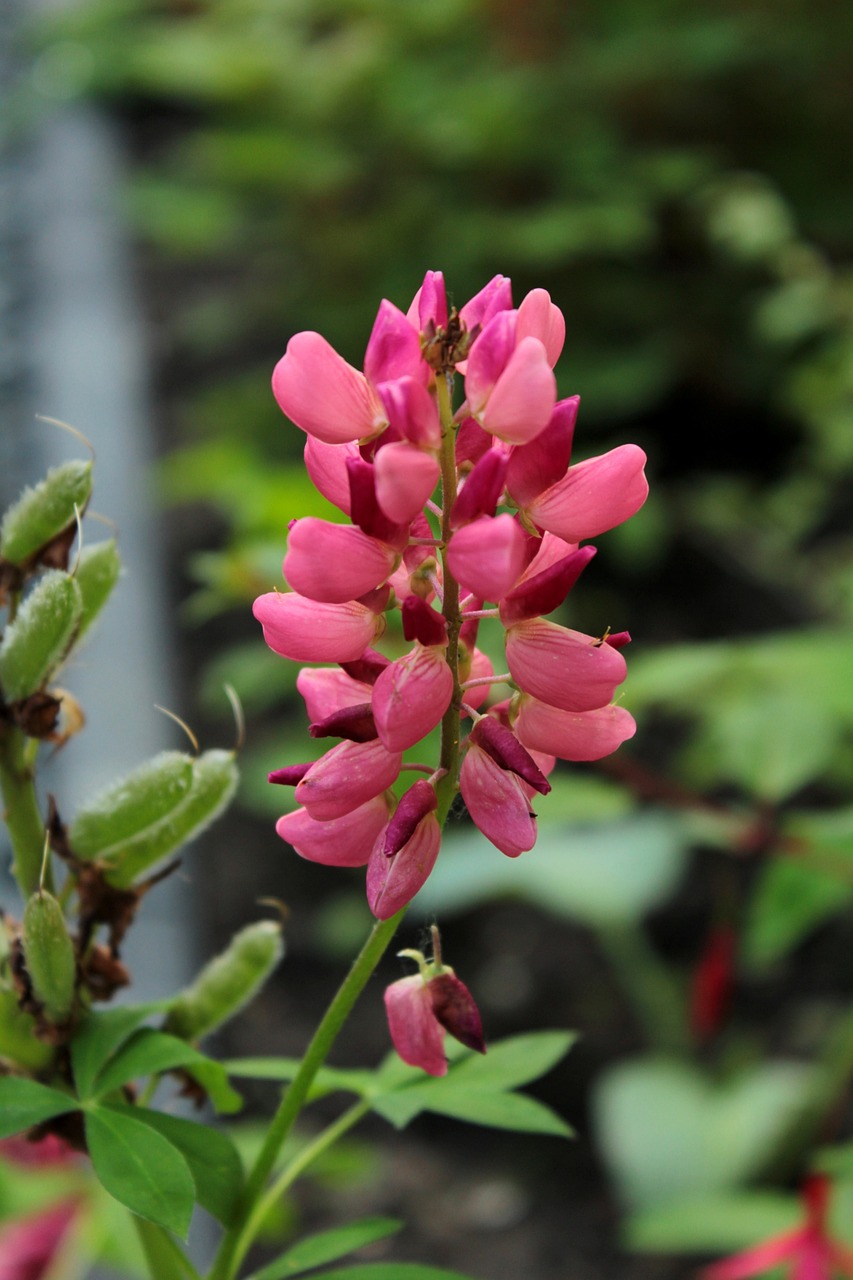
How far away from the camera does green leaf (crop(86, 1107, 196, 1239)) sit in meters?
0.34

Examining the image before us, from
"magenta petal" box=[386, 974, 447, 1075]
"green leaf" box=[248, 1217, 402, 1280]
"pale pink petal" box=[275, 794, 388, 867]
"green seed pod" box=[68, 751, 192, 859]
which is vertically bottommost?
"green leaf" box=[248, 1217, 402, 1280]

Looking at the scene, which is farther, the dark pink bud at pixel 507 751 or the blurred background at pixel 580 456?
the blurred background at pixel 580 456

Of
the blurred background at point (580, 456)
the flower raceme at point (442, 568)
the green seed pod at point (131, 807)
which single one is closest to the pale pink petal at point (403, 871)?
the flower raceme at point (442, 568)

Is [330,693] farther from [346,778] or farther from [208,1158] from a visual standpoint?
[208,1158]

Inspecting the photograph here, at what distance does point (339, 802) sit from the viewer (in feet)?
1.09

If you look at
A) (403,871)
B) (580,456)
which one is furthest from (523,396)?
(580,456)

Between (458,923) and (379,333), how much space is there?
151 cm

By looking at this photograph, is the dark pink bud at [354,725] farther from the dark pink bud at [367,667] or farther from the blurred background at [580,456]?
the blurred background at [580,456]

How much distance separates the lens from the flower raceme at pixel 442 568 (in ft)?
1.03

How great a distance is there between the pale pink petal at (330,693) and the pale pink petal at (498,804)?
2.0 inches

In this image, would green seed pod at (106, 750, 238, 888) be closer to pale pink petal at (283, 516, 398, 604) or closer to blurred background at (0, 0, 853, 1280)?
pale pink petal at (283, 516, 398, 604)

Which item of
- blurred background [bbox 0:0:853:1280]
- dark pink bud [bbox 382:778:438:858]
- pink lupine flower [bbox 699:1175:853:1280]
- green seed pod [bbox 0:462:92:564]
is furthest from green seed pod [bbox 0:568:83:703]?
pink lupine flower [bbox 699:1175:853:1280]

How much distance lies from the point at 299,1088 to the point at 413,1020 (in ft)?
0.13

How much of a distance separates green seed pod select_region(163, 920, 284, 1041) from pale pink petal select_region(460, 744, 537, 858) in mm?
125
